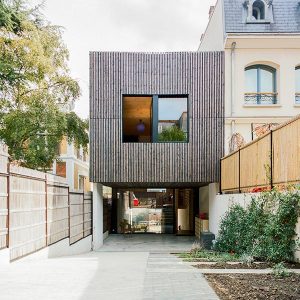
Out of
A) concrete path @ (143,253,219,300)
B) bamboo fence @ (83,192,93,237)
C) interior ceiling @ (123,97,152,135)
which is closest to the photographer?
concrete path @ (143,253,219,300)

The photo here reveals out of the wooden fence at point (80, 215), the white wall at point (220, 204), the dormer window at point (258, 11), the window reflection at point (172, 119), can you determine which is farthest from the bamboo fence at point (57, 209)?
the dormer window at point (258, 11)

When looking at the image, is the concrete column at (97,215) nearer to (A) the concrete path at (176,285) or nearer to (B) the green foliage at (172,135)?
(B) the green foliage at (172,135)

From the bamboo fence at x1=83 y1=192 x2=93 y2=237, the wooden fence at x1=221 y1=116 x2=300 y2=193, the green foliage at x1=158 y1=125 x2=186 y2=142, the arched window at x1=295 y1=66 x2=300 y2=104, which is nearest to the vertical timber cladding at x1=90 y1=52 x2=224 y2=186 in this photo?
the green foliage at x1=158 y1=125 x2=186 y2=142

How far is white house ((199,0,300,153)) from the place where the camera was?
1758 centimetres

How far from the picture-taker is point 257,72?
18.2m

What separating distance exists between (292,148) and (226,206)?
6.83 metres

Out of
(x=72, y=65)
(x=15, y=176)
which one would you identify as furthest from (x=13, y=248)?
(x=72, y=65)

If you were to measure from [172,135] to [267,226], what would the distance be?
9034 mm

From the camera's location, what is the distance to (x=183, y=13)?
56.7 feet

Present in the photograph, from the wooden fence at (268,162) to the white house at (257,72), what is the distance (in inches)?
113

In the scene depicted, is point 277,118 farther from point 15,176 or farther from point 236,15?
point 15,176

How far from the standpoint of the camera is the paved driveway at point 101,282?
5754 mm

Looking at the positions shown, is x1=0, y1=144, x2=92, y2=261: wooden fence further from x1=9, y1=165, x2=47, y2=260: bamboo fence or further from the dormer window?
the dormer window

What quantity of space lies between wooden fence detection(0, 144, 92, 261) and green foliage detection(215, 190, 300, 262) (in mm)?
5146
